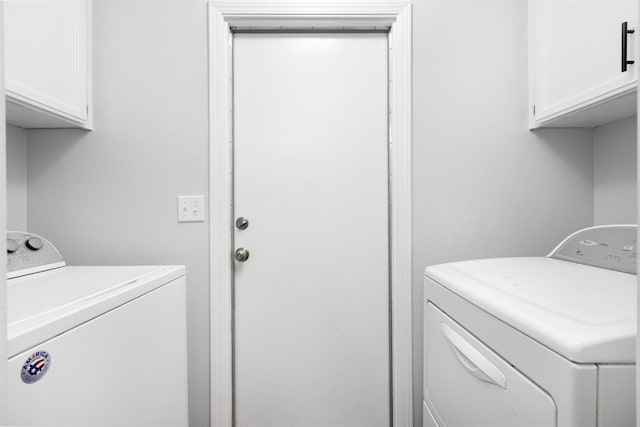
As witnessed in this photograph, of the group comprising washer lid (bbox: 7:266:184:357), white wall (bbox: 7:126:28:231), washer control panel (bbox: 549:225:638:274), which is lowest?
washer lid (bbox: 7:266:184:357)

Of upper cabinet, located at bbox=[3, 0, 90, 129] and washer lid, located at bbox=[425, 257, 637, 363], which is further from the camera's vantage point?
upper cabinet, located at bbox=[3, 0, 90, 129]

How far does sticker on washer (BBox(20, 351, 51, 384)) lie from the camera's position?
1.78ft

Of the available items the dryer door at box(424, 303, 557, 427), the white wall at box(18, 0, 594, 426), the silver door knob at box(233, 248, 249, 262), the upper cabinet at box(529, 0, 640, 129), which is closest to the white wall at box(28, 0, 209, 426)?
the white wall at box(18, 0, 594, 426)

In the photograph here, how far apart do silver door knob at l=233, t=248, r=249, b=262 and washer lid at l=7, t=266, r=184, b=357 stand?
235mm

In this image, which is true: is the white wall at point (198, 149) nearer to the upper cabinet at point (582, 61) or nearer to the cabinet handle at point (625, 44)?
the upper cabinet at point (582, 61)

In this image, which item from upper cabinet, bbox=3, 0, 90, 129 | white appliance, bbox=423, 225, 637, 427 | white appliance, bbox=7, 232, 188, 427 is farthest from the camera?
upper cabinet, bbox=3, 0, 90, 129

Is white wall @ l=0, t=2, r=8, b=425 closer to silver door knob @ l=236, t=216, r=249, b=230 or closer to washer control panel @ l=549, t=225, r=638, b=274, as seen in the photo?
silver door knob @ l=236, t=216, r=249, b=230

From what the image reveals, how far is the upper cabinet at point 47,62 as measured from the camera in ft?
3.23

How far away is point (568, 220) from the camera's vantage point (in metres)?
1.34

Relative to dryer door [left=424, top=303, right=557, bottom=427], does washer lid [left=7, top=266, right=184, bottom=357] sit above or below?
above

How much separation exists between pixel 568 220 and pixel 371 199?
876mm

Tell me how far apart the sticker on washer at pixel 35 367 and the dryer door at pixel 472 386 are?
0.88 m

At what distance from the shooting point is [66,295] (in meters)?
0.78

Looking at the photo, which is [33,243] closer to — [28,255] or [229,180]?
[28,255]
